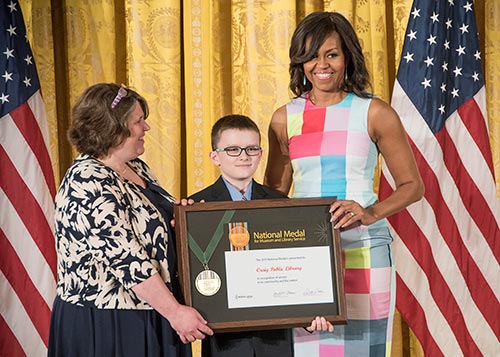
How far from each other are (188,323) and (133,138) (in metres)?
0.58

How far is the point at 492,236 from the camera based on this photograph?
3.74m

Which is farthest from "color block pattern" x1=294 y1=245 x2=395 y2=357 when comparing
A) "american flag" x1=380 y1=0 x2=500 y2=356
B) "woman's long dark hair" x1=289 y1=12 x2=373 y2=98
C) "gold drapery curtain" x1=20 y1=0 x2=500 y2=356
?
"gold drapery curtain" x1=20 y1=0 x2=500 y2=356

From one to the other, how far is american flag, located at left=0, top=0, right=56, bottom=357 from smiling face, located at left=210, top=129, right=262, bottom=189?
1269 millimetres

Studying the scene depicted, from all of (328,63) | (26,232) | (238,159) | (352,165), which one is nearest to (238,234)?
(238,159)

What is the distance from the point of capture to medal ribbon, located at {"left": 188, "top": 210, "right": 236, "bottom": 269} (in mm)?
2387

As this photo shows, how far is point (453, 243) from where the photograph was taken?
12.4ft

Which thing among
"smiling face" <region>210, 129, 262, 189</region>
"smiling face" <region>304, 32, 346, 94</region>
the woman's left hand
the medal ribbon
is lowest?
the woman's left hand

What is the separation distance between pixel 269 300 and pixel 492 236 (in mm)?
1701

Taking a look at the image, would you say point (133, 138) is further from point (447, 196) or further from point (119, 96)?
point (447, 196)

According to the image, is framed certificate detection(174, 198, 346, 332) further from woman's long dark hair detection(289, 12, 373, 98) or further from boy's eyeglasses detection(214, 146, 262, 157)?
woman's long dark hair detection(289, 12, 373, 98)

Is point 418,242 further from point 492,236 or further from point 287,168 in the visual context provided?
point 287,168

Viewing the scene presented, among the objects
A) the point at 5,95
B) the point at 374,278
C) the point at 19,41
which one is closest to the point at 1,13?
the point at 19,41

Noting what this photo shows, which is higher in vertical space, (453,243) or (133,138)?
(133,138)

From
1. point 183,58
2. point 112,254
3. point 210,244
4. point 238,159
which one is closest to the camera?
point 112,254
